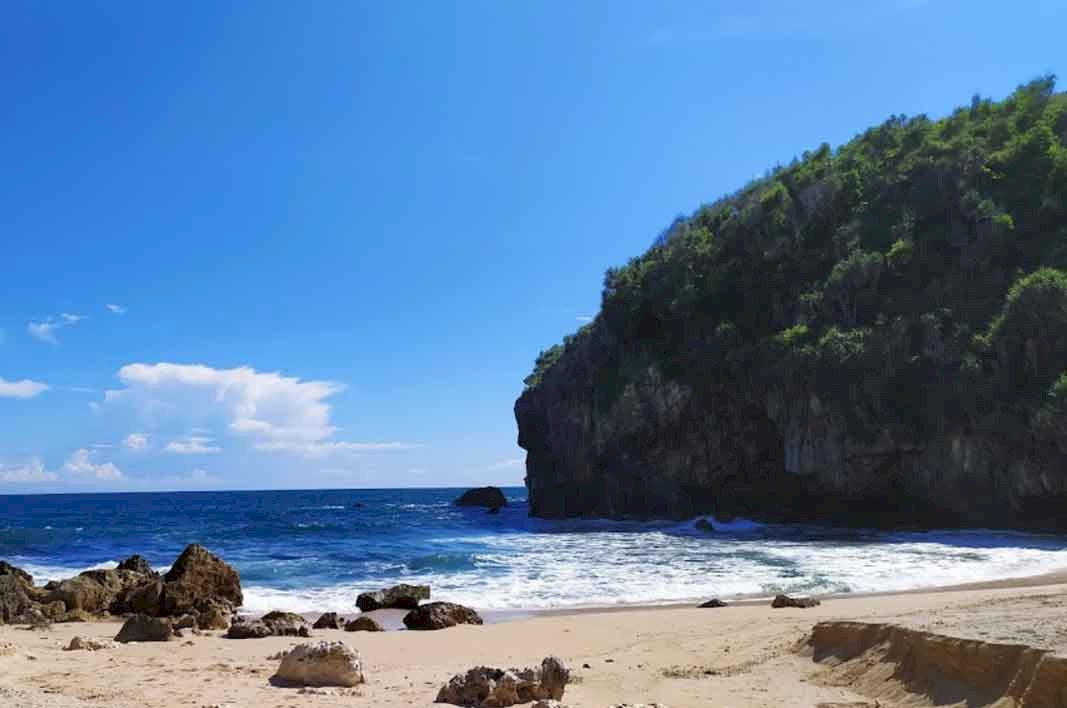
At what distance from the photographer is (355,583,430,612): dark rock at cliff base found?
14.4 meters

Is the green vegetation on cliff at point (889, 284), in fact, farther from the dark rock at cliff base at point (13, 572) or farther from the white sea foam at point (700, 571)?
the dark rock at cliff base at point (13, 572)

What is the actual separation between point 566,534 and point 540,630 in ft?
78.6

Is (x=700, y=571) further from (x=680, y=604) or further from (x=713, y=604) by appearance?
(x=713, y=604)

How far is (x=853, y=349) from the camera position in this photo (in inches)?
1339

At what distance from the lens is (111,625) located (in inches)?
497

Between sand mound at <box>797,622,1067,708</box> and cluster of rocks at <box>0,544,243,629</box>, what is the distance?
8.83 metres

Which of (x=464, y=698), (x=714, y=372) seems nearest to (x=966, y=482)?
(x=714, y=372)

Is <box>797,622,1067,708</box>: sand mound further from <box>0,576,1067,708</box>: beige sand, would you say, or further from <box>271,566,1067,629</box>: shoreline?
<box>271,566,1067,629</box>: shoreline

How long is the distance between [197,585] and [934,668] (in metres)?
12.3

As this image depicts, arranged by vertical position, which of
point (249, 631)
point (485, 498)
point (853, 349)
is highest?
point (853, 349)

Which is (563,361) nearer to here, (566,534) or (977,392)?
(566,534)

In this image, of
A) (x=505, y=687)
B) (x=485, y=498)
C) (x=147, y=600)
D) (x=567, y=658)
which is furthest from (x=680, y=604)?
(x=485, y=498)

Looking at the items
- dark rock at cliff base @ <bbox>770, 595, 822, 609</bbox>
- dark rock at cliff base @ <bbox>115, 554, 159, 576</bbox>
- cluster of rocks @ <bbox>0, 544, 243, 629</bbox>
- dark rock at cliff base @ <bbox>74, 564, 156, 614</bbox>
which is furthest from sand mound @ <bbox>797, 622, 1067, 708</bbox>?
dark rock at cliff base @ <bbox>115, 554, 159, 576</bbox>

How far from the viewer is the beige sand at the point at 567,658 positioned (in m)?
6.74
